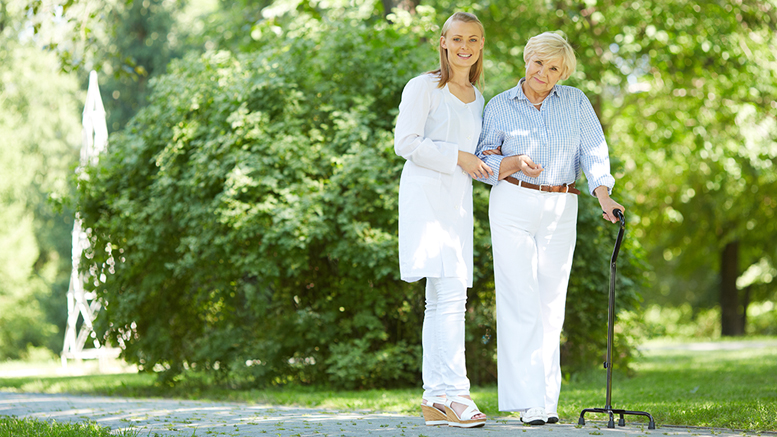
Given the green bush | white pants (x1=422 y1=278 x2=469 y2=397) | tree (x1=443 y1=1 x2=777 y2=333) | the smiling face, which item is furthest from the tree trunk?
white pants (x1=422 y1=278 x2=469 y2=397)

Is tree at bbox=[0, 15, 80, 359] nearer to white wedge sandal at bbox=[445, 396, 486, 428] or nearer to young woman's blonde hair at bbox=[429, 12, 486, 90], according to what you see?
young woman's blonde hair at bbox=[429, 12, 486, 90]

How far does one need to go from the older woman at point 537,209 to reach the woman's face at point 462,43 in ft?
0.95

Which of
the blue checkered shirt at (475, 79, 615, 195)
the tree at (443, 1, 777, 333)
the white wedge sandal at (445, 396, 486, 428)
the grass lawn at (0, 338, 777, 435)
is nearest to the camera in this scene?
the white wedge sandal at (445, 396, 486, 428)

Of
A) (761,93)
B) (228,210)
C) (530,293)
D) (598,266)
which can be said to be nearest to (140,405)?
(228,210)

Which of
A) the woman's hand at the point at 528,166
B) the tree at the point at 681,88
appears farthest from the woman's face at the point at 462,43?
the tree at the point at 681,88

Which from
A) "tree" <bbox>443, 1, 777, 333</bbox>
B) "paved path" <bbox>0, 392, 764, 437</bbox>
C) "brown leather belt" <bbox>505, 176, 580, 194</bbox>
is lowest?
"paved path" <bbox>0, 392, 764, 437</bbox>

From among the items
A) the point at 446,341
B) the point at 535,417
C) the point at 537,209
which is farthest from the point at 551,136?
the point at 535,417

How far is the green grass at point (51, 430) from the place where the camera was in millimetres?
3561

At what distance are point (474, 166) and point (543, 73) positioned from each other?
614 mm

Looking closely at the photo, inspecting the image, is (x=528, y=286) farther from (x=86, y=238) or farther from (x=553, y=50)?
(x=86, y=238)

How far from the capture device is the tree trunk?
19.8m

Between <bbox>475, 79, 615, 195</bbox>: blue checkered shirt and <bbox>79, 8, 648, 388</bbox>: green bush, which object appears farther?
<bbox>79, 8, 648, 388</bbox>: green bush

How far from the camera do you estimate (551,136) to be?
13.0 ft

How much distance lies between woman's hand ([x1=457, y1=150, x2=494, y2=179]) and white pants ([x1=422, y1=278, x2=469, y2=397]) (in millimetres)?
561
